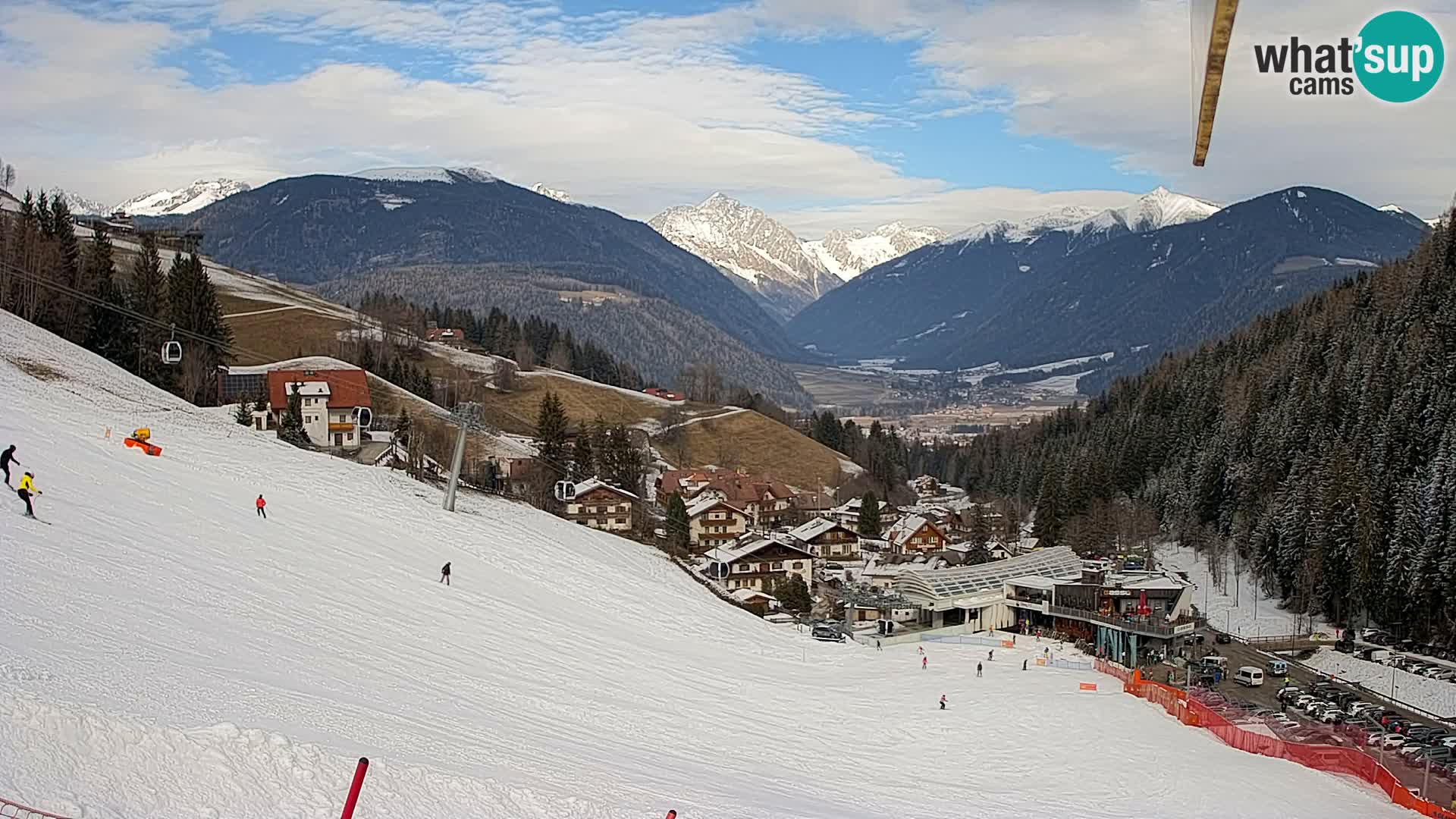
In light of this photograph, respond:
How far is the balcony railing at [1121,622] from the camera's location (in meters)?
51.4

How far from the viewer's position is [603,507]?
73.2 metres

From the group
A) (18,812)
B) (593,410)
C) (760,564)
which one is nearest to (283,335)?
(593,410)

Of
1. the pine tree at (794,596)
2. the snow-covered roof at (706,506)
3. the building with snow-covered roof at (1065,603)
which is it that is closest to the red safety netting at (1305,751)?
the building with snow-covered roof at (1065,603)

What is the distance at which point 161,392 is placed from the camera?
52.3 m

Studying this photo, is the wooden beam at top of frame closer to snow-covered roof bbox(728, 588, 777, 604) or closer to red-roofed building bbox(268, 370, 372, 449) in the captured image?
snow-covered roof bbox(728, 588, 777, 604)

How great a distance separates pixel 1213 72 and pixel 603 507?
67244 millimetres

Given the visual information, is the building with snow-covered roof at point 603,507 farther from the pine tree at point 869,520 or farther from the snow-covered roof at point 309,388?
the pine tree at point 869,520

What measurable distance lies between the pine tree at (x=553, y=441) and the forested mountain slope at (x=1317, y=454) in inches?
1373

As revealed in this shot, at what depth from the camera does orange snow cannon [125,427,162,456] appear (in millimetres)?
37875

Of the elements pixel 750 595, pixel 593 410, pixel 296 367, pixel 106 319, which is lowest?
pixel 750 595

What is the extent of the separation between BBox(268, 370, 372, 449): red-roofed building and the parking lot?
1931 inches

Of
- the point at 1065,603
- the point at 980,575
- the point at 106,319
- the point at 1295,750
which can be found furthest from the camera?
the point at 980,575

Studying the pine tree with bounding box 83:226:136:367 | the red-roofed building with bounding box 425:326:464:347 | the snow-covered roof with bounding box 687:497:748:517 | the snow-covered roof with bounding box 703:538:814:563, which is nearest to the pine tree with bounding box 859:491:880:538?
the snow-covered roof with bounding box 687:497:748:517

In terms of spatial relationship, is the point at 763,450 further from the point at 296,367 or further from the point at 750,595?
the point at 750,595
